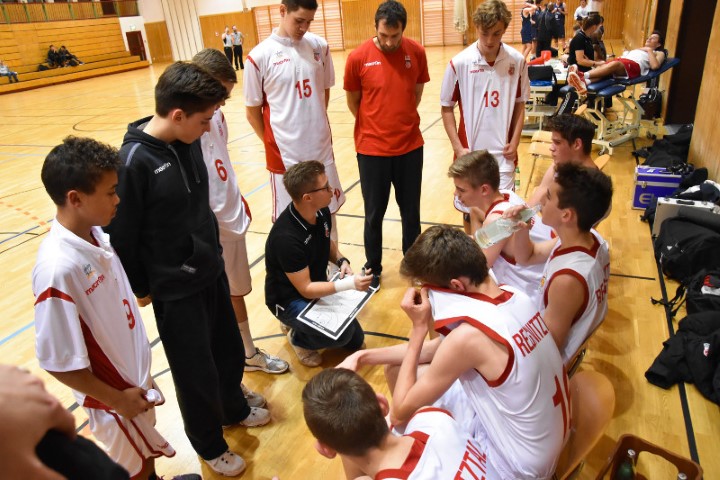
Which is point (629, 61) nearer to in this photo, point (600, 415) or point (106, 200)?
point (600, 415)

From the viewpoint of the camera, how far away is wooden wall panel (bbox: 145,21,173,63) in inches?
1102

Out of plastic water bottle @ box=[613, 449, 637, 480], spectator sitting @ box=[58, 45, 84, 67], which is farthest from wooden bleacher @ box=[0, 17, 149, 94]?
plastic water bottle @ box=[613, 449, 637, 480]

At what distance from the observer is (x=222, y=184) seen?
301cm

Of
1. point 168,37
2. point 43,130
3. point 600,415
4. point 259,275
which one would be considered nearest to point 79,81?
point 168,37

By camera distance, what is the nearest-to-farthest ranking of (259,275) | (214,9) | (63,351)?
1. (63,351)
2. (259,275)
3. (214,9)

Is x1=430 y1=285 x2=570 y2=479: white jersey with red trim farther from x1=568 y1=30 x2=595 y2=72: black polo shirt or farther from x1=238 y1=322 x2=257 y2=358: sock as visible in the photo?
x1=568 y1=30 x2=595 y2=72: black polo shirt

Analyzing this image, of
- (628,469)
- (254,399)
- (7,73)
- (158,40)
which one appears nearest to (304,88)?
(254,399)

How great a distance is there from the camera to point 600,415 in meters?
1.89

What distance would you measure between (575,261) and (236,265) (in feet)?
6.56

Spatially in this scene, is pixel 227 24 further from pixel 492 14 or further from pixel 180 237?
pixel 180 237

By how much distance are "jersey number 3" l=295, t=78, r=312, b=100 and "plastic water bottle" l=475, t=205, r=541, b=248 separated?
1.74 meters

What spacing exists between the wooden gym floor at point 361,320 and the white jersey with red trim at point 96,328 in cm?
82

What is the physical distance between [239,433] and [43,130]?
1219 cm

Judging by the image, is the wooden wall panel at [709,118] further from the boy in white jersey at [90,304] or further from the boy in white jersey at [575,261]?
the boy in white jersey at [90,304]
